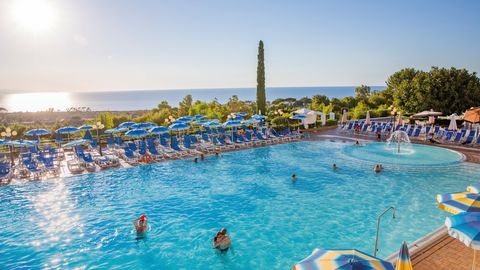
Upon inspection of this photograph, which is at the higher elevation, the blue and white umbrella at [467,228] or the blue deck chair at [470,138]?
the blue and white umbrella at [467,228]

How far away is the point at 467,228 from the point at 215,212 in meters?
6.40

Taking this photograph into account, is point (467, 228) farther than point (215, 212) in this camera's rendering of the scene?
No

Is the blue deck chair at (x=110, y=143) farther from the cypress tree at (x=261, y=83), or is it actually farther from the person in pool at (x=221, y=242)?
the cypress tree at (x=261, y=83)

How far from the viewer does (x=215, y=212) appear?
911cm

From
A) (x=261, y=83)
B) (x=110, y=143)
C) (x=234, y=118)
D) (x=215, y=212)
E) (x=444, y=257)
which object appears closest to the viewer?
(x=444, y=257)

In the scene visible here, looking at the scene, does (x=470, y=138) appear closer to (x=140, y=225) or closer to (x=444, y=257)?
(x=444, y=257)

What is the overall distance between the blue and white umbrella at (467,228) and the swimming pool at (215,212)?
2508 mm

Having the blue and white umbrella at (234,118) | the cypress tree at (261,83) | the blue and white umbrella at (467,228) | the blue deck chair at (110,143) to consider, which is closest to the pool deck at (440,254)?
the blue and white umbrella at (467,228)

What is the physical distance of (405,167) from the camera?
1356cm

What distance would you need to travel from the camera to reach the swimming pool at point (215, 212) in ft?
22.6

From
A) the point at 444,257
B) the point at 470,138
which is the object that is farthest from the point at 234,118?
the point at 444,257

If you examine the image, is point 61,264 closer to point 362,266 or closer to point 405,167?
point 362,266

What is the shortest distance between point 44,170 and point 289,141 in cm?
1445

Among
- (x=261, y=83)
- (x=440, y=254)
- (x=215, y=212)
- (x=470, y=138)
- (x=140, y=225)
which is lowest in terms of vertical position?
(x=215, y=212)
